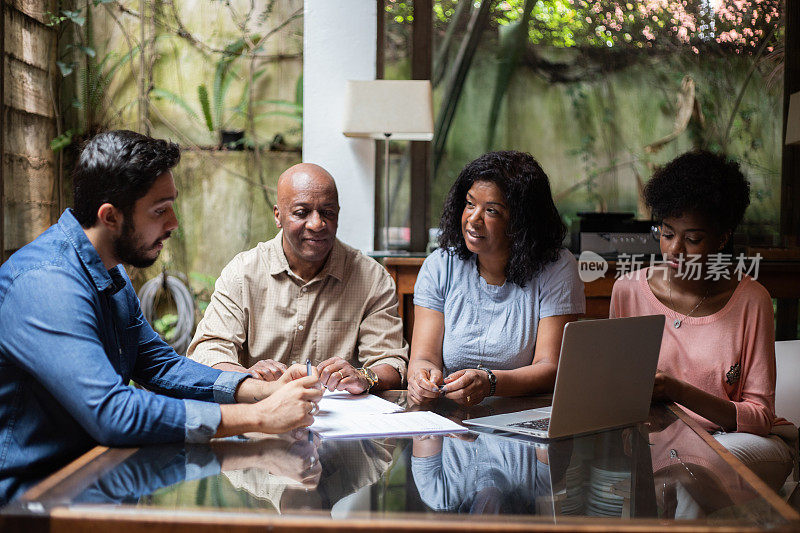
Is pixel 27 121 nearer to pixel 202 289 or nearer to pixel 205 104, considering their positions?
pixel 205 104

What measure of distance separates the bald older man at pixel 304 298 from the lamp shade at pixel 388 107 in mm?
950

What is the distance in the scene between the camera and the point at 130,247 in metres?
1.51

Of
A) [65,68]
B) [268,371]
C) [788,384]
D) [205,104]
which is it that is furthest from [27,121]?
[788,384]

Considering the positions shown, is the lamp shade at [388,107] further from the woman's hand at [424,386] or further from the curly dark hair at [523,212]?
the woman's hand at [424,386]

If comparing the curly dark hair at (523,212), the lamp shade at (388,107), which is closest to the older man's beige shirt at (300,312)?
the curly dark hair at (523,212)

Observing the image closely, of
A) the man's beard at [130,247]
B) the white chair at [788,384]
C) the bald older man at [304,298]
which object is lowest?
the white chair at [788,384]

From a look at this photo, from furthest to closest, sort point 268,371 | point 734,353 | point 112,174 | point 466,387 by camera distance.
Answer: point 734,353 < point 268,371 < point 466,387 < point 112,174

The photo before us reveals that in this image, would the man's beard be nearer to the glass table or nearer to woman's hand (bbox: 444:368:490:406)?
the glass table

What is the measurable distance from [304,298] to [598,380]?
1.17m

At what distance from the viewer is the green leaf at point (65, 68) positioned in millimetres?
3858

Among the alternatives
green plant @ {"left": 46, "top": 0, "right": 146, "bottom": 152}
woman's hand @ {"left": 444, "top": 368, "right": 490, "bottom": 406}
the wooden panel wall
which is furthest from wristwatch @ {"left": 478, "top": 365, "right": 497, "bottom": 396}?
green plant @ {"left": 46, "top": 0, "right": 146, "bottom": 152}

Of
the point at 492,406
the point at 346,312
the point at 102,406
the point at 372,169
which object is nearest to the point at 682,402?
the point at 492,406

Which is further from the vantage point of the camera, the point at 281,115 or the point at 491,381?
the point at 281,115

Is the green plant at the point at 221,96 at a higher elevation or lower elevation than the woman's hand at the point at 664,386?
higher
